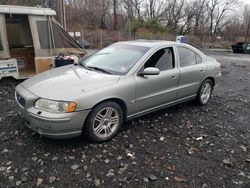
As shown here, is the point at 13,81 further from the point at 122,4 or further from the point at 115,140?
the point at 122,4

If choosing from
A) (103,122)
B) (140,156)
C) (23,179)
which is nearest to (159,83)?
(103,122)

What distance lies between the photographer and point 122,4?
138 feet

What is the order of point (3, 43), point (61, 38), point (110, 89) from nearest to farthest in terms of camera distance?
1. point (110, 89)
2. point (3, 43)
3. point (61, 38)

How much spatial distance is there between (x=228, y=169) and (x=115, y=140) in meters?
1.69

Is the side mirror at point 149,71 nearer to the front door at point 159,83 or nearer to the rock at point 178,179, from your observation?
the front door at point 159,83

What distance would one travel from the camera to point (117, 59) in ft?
13.5

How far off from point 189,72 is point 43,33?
191 inches

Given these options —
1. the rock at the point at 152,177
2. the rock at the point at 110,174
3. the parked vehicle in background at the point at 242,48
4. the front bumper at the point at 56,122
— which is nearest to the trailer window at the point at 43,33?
the front bumper at the point at 56,122

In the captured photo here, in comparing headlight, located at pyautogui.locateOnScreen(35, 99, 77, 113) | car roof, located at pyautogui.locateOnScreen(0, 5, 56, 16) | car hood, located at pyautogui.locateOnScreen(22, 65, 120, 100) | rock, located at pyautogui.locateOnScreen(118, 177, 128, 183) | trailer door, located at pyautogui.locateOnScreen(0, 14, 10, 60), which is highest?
car roof, located at pyautogui.locateOnScreen(0, 5, 56, 16)

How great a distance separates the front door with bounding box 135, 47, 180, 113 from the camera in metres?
3.85

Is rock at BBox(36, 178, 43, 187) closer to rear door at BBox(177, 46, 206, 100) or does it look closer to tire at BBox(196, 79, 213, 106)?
rear door at BBox(177, 46, 206, 100)

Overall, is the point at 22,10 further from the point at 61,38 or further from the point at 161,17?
the point at 161,17

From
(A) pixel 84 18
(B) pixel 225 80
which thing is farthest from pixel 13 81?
(A) pixel 84 18

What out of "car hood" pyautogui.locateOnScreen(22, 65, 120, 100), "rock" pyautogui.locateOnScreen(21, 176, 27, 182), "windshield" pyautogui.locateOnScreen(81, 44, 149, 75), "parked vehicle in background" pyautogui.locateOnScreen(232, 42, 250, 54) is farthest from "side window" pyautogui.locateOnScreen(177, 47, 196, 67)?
"parked vehicle in background" pyautogui.locateOnScreen(232, 42, 250, 54)
